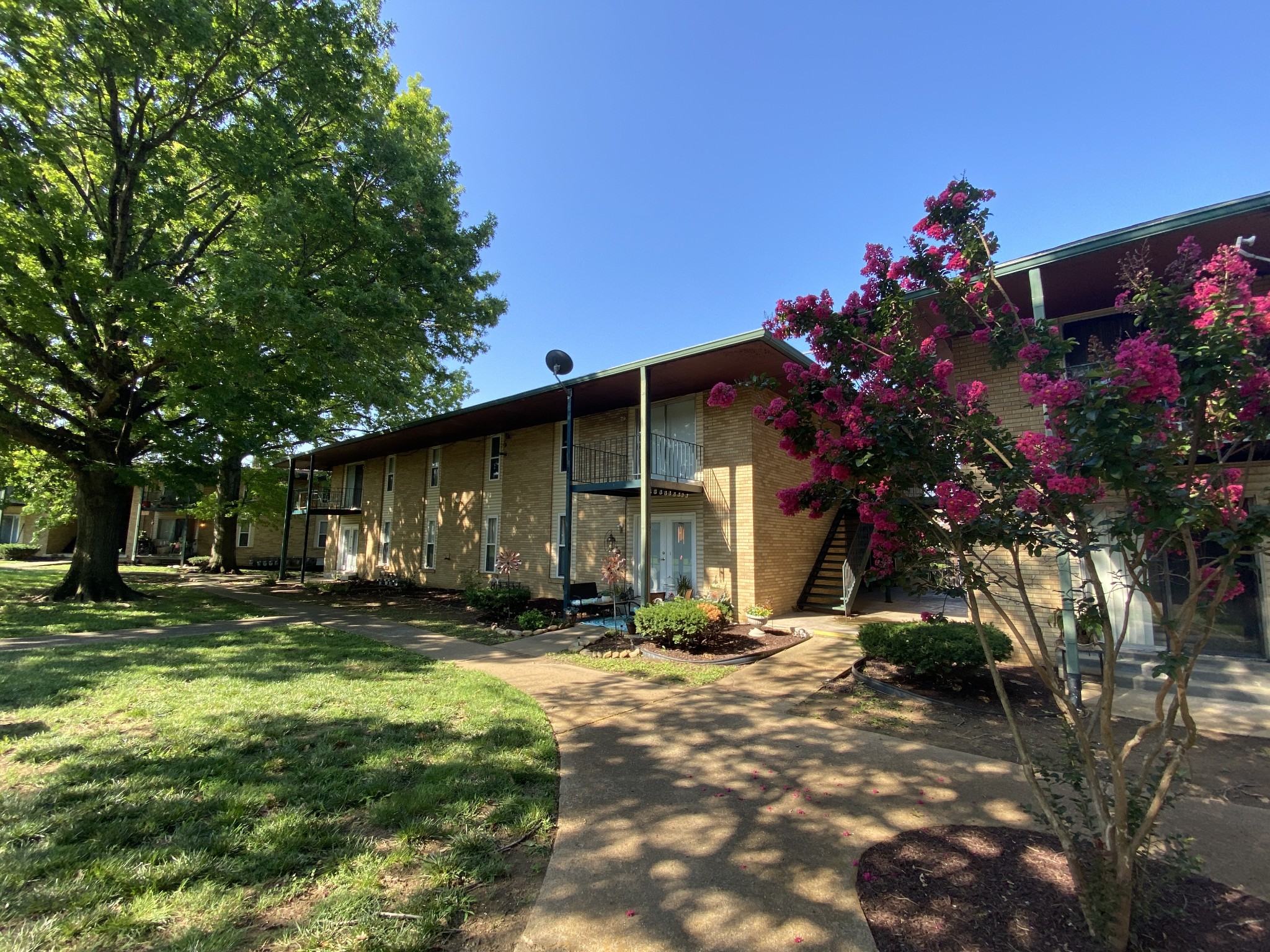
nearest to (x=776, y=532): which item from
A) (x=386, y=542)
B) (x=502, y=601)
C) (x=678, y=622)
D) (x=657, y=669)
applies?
(x=678, y=622)

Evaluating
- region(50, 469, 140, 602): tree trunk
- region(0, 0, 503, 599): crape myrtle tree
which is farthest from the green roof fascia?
region(50, 469, 140, 602): tree trunk

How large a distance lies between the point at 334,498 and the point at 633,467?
19371 mm

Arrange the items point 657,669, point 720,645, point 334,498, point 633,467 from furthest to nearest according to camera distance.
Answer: point 334,498
point 633,467
point 720,645
point 657,669

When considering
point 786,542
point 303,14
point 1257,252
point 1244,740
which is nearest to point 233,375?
point 303,14

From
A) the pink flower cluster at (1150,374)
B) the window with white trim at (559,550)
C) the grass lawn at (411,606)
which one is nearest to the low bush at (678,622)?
the grass lawn at (411,606)

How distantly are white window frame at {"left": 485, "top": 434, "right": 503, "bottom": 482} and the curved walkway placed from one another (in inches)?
485

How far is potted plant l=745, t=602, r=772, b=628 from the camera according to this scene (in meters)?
11.1

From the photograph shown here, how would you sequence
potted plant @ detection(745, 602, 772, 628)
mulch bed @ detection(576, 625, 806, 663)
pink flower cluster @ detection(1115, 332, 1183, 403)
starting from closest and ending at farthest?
pink flower cluster @ detection(1115, 332, 1183, 403), mulch bed @ detection(576, 625, 806, 663), potted plant @ detection(745, 602, 772, 628)

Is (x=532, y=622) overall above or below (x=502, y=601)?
below

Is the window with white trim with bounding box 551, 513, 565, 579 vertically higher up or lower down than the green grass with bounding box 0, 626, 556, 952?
higher up

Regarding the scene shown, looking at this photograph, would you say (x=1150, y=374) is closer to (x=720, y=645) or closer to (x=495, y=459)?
(x=720, y=645)

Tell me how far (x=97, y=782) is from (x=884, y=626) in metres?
7.95

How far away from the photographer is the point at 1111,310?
6.87 metres

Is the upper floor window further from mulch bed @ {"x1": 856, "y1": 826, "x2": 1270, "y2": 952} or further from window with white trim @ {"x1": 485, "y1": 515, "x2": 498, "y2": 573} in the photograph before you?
mulch bed @ {"x1": 856, "y1": 826, "x2": 1270, "y2": 952}
